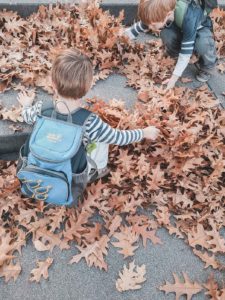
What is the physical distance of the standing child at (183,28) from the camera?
3.30 m

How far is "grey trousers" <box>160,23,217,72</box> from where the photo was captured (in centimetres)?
387

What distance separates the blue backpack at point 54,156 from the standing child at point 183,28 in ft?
4.33

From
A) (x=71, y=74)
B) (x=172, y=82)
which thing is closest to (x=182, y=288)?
(x=71, y=74)

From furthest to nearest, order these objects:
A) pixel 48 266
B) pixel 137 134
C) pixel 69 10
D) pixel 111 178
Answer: pixel 69 10 → pixel 111 178 → pixel 137 134 → pixel 48 266

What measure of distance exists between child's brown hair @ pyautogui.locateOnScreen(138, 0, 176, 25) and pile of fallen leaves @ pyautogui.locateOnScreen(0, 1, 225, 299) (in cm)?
77

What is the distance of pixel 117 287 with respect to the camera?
2656 mm

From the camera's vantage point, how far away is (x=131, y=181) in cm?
325

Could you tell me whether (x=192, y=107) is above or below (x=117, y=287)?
above

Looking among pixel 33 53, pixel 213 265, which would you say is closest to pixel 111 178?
pixel 213 265

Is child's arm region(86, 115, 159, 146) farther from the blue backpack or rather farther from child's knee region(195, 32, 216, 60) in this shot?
child's knee region(195, 32, 216, 60)

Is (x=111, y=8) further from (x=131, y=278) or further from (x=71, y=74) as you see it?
(x=131, y=278)

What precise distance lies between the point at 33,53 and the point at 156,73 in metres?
1.39

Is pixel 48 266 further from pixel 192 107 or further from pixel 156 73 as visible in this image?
pixel 156 73

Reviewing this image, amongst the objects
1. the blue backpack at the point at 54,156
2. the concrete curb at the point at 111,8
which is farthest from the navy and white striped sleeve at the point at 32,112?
the concrete curb at the point at 111,8
